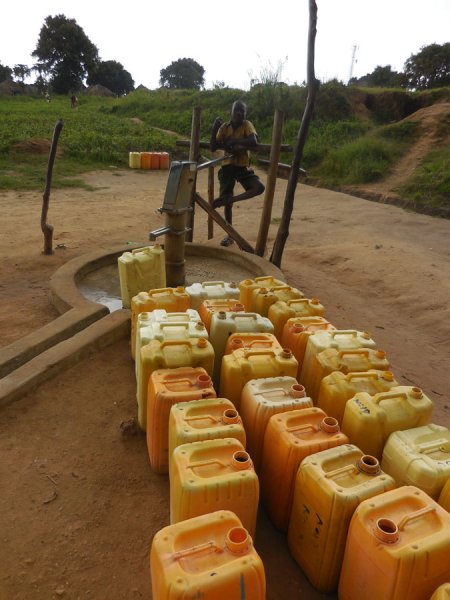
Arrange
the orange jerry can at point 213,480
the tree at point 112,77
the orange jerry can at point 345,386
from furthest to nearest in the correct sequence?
1. the tree at point 112,77
2. the orange jerry can at point 345,386
3. the orange jerry can at point 213,480

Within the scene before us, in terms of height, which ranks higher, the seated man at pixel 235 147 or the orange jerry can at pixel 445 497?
the seated man at pixel 235 147

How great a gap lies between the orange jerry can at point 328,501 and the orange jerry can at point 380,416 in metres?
0.27

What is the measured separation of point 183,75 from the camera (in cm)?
5553

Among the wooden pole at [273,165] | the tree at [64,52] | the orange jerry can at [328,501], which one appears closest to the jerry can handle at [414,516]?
the orange jerry can at [328,501]

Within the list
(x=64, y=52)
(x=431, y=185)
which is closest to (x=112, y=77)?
(x=64, y=52)

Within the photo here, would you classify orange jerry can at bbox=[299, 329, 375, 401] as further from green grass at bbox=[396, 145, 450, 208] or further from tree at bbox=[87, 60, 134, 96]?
tree at bbox=[87, 60, 134, 96]

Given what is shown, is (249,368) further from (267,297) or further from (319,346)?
(267,297)

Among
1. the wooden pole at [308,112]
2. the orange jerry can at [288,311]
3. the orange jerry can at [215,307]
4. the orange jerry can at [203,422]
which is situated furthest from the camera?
the wooden pole at [308,112]

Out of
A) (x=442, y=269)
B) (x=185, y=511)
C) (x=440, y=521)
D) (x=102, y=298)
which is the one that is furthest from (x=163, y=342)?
(x=442, y=269)

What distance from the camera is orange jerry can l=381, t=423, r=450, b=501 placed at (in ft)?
6.41

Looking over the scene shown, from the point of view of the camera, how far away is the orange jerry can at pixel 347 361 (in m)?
→ 2.78

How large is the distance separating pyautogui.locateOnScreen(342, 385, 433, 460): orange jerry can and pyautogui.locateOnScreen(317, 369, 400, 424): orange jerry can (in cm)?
14

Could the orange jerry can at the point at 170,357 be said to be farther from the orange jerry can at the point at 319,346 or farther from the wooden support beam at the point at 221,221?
the wooden support beam at the point at 221,221

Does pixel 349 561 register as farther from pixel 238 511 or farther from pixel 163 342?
pixel 163 342
